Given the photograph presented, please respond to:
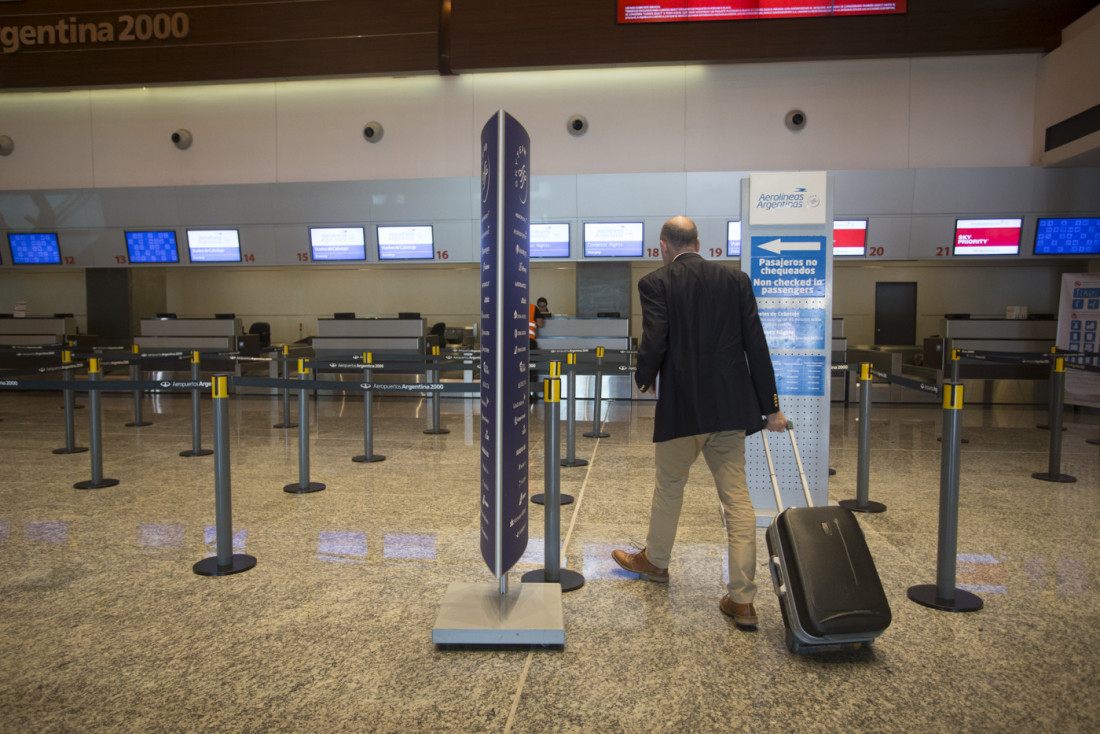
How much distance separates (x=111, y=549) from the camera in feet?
13.6

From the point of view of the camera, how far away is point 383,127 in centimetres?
1192

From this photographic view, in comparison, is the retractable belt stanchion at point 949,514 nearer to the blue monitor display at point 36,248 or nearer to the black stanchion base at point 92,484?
the black stanchion base at point 92,484

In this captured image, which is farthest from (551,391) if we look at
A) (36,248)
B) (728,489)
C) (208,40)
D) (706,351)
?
(36,248)

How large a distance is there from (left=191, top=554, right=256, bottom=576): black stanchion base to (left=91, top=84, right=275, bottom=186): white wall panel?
973 cm

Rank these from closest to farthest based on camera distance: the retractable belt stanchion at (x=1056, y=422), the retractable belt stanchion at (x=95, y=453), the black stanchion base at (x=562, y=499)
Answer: the black stanchion base at (x=562, y=499) < the retractable belt stanchion at (x=95, y=453) < the retractable belt stanchion at (x=1056, y=422)

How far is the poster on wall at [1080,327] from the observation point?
30.4 ft

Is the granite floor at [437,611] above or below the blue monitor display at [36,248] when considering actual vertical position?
below

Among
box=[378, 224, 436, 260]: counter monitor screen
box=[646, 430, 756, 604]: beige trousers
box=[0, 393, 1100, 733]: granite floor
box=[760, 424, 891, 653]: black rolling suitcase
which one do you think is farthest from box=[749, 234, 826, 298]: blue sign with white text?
box=[378, 224, 436, 260]: counter monitor screen

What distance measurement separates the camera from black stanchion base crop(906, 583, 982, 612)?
10.9 feet

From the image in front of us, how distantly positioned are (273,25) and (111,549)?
9836mm

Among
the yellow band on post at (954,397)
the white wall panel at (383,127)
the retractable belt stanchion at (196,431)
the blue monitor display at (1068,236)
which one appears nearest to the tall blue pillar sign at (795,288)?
the yellow band on post at (954,397)

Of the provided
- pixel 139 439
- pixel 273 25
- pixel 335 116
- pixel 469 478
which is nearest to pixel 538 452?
pixel 469 478

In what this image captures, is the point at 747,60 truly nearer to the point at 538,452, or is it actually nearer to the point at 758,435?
the point at 538,452

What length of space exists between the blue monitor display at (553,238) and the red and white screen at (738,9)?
317cm
